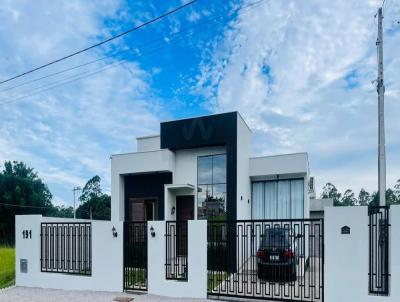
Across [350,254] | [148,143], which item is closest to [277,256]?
[350,254]

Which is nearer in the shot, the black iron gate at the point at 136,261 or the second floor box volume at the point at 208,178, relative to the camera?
the black iron gate at the point at 136,261

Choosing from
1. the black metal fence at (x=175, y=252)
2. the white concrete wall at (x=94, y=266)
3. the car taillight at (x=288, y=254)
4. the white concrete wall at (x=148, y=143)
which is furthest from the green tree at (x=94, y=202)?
the car taillight at (x=288, y=254)

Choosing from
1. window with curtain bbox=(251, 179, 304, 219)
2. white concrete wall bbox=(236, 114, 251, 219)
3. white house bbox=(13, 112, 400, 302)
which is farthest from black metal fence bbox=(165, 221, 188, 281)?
window with curtain bbox=(251, 179, 304, 219)

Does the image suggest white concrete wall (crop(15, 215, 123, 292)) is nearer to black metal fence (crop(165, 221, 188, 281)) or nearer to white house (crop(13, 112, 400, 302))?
white house (crop(13, 112, 400, 302))

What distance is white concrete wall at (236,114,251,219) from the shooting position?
38.4ft

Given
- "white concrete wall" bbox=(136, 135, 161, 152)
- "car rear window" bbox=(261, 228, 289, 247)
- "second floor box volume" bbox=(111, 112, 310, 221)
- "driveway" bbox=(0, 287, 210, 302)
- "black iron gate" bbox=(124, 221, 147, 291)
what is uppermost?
"white concrete wall" bbox=(136, 135, 161, 152)

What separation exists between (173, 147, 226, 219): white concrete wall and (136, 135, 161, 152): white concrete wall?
2.19 metres

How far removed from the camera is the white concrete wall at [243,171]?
11695 millimetres

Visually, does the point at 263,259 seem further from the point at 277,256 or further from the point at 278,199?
the point at 278,199

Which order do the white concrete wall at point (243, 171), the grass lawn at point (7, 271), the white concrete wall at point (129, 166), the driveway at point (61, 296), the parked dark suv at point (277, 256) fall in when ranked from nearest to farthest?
1. the parked dark suv at point (277, 256)
2. the driveway at point (61, 296)
3. the grass lawn at point (7, 271)
4. the white concrete wall at point (243, 171)
5. the white concrete wall at point (129, 166)

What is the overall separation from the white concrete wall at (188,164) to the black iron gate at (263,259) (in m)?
4.74

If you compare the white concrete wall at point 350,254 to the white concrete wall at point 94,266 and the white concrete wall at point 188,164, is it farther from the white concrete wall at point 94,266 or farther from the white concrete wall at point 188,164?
the white concrete wall at point 188,164

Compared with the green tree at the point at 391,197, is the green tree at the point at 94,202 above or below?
below

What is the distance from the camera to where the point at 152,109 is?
550 inches
